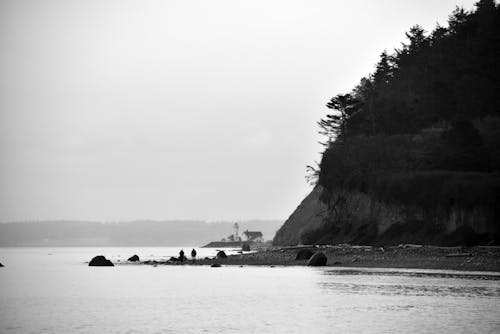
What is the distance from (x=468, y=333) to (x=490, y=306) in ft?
27.9

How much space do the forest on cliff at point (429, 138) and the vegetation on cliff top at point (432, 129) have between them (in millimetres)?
125

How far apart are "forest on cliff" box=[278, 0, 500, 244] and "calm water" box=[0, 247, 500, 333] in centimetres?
1670

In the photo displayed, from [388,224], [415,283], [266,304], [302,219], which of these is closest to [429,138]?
[388,224]

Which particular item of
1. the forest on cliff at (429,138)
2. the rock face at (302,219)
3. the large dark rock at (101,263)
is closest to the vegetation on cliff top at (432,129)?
the forest on cliff at (429,138)

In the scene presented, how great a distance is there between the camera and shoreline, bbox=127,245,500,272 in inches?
2505

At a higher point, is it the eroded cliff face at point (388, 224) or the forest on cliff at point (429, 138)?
→ the forest on cliff at point (429, 138)

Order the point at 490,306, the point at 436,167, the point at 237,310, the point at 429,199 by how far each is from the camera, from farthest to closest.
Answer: the point at 436,167, the point at 429,199, the point at 237,310, the point at 490,306

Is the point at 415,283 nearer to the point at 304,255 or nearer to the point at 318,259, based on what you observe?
the point at 318,259

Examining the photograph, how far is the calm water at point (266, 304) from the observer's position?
31.6 m

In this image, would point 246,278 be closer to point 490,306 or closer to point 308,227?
point 490,306

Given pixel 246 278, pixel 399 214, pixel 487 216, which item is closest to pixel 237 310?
pixel 246 278

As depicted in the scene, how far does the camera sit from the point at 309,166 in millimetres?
106312

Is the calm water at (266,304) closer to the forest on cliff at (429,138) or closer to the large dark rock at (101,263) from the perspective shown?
the forest on cliff at (429,138)

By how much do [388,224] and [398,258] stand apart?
1175 cm
